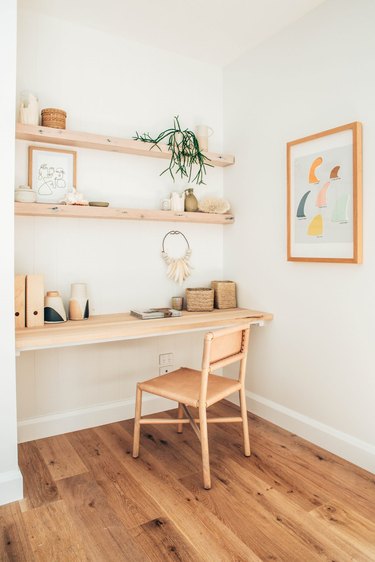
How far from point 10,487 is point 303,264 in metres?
1.92

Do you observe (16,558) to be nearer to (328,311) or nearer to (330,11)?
(328,311)

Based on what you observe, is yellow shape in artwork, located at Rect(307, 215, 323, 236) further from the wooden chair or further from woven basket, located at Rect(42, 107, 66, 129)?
woven basket, located at Rect(42, 107, 66, 129)

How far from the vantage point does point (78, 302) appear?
2.51 metres

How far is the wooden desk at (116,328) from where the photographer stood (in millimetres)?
2051

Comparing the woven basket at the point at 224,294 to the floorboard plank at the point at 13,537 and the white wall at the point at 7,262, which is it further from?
the floorboard plank at the point at 13,537

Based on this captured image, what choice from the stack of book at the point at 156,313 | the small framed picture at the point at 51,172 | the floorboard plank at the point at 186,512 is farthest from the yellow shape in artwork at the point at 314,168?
the floorboard plank at the point at 186,512

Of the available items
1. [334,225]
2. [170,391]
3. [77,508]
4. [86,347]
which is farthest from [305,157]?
[77,508]

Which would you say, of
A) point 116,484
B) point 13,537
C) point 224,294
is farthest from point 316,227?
point 13,537

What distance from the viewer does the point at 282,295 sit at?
2721mm

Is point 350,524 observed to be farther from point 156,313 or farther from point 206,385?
point 156,313

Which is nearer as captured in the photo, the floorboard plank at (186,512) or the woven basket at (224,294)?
the floorboard plank at (186,512)

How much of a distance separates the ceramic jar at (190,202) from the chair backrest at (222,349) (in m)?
1.02

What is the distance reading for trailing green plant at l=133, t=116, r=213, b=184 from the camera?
9.15 feet

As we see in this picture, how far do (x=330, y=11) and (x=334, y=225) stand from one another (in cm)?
117
